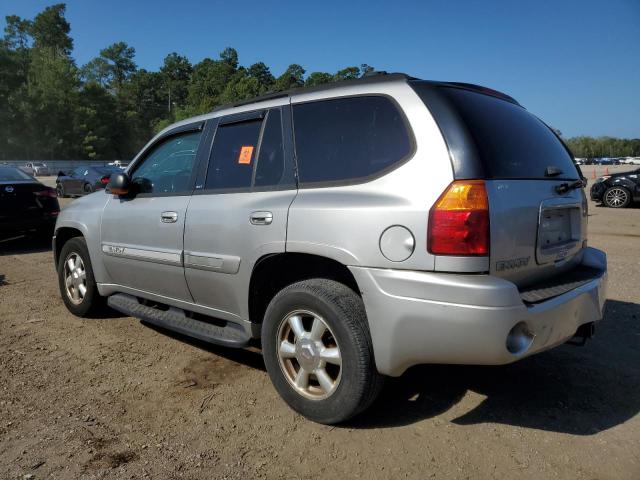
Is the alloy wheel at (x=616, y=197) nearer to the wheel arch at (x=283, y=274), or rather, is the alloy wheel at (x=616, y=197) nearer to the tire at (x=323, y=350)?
the wheel arch at (x=283, y=274)

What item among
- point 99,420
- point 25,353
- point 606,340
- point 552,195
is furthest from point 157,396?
point 606,340

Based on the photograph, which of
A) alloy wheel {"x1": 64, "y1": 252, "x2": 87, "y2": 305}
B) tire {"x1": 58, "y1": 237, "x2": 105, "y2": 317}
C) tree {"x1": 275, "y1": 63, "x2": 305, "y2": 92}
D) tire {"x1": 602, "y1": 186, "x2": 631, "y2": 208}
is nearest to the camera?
tire {"x1": 58, "y1": 237, "x2": 105, "y2": 317}

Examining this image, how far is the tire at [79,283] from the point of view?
4664 millimetres

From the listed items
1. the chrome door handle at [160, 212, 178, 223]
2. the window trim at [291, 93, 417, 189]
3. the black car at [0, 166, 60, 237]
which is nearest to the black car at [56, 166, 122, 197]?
the black car at [0, 166, 60, 237]

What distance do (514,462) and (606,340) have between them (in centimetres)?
218

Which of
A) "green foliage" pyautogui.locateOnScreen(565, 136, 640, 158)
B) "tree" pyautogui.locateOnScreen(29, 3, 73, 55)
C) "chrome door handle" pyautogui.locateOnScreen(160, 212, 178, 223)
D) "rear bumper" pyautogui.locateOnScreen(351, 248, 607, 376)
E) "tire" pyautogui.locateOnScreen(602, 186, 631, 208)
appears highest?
"tree" pyautogui.locateOnScreen(29, 3, 73, 55)

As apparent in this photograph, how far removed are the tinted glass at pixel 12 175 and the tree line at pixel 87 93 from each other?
140 ft

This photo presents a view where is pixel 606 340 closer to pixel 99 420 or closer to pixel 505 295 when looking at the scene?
pixel 505 295

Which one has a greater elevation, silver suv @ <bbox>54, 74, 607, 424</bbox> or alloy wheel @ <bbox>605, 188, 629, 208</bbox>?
silver suv @ <bbox>54, 74, 607, 424</bbox>

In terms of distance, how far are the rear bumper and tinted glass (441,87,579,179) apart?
2.00ft

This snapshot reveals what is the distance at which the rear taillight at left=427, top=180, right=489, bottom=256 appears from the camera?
2.35 m

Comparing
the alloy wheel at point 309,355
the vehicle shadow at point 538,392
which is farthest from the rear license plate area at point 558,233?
the alloy wheel at point 309,355

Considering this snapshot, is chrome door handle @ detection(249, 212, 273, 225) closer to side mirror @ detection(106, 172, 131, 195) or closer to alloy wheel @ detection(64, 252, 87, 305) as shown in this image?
side mirror @ detection(106, 172, 131, 195)

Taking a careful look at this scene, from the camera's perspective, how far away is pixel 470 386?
3371 mm
